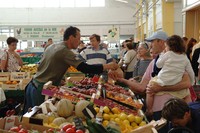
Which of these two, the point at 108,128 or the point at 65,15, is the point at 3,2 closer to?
the point at 65,15

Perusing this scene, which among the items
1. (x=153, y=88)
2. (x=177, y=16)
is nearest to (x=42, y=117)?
(x=153, y=88)

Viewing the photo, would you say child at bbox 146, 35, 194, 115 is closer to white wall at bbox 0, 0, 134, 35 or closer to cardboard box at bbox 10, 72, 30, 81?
cardboard box at bbox 10, 72, 30, 81

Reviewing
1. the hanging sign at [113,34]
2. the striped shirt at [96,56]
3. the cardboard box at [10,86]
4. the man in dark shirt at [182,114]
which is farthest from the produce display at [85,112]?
the hanging sign at [113,34]

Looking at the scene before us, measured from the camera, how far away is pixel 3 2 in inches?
1065

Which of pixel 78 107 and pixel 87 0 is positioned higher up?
pixel 87 0

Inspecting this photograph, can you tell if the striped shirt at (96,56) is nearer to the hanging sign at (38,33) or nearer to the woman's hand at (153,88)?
the woman's hand at (153,88)

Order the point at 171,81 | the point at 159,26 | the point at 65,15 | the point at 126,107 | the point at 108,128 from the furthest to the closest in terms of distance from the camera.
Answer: the point at 65,15 < the point at 159,26 < the point at 171,81 < the point at 126,107 < the point at 108,128

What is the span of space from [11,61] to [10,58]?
0.08m

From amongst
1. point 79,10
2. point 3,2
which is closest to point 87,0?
point 79,10

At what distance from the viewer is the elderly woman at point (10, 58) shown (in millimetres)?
7133

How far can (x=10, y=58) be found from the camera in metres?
7.30

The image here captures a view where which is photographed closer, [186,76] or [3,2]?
[186,76]

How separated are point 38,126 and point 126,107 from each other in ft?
4.11

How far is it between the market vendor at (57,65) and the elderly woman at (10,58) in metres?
2.97
